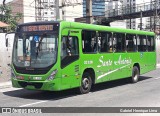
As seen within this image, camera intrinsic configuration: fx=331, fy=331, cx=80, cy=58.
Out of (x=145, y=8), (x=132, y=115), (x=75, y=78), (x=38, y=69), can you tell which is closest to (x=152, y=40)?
(x=75, y=78)

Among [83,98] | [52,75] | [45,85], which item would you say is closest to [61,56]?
[52,75]

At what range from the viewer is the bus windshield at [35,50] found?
1135 centimetres

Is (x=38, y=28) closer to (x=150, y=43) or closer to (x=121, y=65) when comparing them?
(x=121, y=65)

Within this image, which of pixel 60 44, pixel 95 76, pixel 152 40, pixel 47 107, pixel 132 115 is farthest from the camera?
pixel 152 40

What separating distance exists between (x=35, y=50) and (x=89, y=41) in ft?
8.04

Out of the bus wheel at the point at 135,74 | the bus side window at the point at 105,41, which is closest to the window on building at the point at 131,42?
the bus wheel at the point at 135,74

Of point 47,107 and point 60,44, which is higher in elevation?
point 60,44

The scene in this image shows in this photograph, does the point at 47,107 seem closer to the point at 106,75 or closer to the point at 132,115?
the point at 132,115

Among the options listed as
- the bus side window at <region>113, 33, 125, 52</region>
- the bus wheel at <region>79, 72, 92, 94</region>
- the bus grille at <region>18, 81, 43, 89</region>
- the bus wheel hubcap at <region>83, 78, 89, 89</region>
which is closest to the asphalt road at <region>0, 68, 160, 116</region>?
the bus wheel at <region>79, 72, 92, 94</region>

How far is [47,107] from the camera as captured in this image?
32.9 feet

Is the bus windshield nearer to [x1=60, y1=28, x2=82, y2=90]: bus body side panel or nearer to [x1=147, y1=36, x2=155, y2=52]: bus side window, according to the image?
[x1=60, y1=28, x2=82, y2=90]: bus body side panel

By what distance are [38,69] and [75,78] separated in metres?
1.50

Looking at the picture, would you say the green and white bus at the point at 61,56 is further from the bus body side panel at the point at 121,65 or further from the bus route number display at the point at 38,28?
the bus body side panel at the point at 121,65

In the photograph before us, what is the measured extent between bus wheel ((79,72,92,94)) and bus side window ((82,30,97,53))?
0.98 meters
